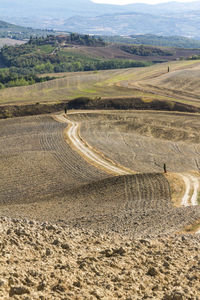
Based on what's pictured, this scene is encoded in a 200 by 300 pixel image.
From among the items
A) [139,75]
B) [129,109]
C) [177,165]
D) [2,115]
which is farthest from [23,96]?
[177,165]

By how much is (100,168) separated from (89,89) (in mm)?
65448

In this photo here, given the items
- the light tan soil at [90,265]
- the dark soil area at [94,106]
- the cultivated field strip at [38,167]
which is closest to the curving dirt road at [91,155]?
the cultivated field strip at [38,167]

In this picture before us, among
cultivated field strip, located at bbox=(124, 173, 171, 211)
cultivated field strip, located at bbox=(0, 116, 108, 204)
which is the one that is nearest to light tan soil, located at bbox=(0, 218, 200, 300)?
cultivated field strip, located at bbox=(124, 173, 171, 211)

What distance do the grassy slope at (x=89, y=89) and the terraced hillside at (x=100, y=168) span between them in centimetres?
2196

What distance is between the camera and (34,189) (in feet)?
132

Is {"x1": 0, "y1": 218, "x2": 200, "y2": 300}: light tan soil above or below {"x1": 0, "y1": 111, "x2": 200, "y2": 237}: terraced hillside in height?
above

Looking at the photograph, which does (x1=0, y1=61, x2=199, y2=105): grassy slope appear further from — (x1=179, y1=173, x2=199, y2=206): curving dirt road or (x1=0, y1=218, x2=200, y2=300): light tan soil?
(x1=0, y1=218, x2=200, y2=300): light tan soil

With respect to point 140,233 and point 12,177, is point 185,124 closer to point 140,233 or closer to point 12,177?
point 12,177

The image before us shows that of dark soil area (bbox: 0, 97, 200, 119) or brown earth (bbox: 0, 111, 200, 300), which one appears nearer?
brown earth (bbox: 0, 111, 200, 300)

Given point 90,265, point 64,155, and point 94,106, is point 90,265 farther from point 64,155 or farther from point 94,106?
point 94,106

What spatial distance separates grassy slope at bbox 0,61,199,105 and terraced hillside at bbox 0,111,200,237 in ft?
72.1

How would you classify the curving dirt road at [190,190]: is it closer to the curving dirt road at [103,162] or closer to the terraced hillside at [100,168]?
the curving dirt road at [103,162]

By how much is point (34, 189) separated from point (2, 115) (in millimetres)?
48553

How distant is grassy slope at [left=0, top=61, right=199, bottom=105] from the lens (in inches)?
3853
